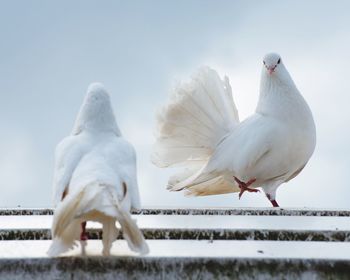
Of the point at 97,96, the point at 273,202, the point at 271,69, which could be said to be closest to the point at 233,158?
the point at 273,202

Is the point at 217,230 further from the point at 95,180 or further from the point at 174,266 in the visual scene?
the point at 95,180

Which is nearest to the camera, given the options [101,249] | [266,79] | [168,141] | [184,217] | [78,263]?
[78,263]

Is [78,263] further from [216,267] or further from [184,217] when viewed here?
[184,217]

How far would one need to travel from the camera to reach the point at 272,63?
8922mm

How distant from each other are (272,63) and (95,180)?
19.3 feet

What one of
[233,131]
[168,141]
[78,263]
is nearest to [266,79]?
[233,131]

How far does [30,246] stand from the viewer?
400cm

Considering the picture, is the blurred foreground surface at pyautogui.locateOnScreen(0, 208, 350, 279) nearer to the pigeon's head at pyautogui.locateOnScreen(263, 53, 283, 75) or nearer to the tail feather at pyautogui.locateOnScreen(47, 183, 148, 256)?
the tail feather at pyautogui.locateOnScreen(47, 183, 148, 256)

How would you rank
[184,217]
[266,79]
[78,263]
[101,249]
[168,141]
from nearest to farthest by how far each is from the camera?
[78,263] → [101,249] → [184,217] → [266,79] → [168,141]

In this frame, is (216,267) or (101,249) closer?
(216,267)

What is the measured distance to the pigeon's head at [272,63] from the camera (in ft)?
29.2

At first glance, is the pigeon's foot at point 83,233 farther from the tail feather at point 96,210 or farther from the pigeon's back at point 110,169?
the tail feather at point 96,210

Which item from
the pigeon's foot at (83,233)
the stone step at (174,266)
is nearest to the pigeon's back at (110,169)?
the stone step at (174,266)

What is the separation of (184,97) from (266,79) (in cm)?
109
